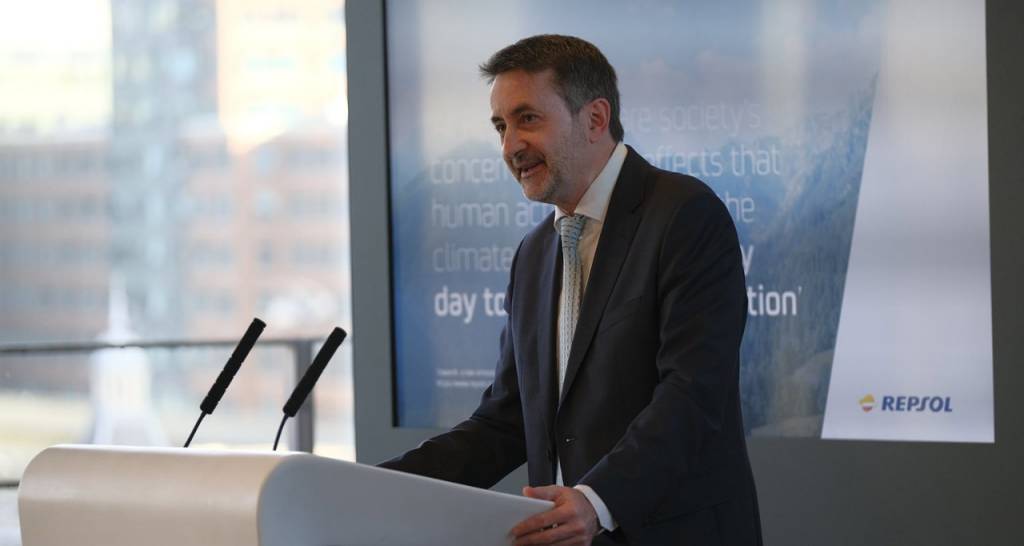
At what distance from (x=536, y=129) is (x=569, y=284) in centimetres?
27

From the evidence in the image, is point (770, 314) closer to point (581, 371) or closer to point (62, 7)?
point (581, 371)

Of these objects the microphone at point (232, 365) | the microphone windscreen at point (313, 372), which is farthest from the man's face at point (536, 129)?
the microphone at point (232, 365)

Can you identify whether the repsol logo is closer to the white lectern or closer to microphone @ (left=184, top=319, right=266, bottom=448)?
A: microphone @ (left=184, top=319, right=266, bottom=448)

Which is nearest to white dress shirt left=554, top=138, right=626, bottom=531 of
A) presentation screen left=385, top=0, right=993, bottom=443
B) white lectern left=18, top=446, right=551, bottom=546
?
white lectern left=18, top=446, right=551, bottom=546

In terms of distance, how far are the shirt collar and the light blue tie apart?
3 cm

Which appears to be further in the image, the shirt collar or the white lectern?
the shirt collar

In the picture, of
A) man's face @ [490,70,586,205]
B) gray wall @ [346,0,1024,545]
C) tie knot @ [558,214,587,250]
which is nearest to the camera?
man's face @ [490,70,586,205]

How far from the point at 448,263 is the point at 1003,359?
1.68 m

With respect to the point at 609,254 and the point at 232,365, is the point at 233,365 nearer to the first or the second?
the point at 232,365

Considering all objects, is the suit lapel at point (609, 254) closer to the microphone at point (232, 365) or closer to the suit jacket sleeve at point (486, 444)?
the suit jacket sleeve at point (486, 444)

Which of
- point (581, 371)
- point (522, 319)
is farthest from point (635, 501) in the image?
point (522, 319)

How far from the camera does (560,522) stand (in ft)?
6.00

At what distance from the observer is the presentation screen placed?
3.63m

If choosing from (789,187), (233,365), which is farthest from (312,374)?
(789,187)
